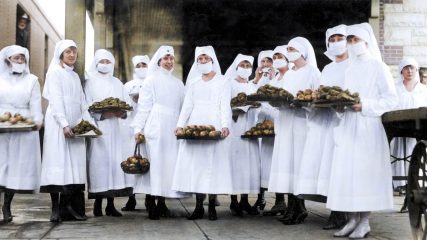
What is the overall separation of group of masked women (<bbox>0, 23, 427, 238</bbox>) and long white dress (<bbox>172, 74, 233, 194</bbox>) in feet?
0.04

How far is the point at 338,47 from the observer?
651cm

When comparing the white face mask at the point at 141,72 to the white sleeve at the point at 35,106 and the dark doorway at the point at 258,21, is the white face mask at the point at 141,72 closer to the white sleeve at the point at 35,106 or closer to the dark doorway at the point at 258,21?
the white sleeve at the point at 35,106

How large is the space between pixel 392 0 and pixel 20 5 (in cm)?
1147

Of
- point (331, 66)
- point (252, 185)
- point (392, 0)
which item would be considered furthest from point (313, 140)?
point (392, 0)

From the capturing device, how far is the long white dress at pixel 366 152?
230 inches

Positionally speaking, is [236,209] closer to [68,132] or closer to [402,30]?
[68,132]

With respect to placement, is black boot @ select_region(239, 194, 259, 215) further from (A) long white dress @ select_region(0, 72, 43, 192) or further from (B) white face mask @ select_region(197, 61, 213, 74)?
(A) long white dress @ select_region(0, 72, 43, 192)

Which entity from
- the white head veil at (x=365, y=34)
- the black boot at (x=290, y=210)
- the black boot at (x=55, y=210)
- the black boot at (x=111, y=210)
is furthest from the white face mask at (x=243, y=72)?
the black boot at (x=55, y=210)

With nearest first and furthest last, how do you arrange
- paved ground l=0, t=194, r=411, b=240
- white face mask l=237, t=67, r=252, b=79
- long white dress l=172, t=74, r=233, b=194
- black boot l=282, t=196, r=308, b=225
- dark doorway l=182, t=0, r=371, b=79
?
paved ground l=0, t=194, r=411, b=240
black boot l=282, t=196, r=308, b=225
long white dress l=172, t=74, r=233, b=194
white face mask l=237, t=67, r=252, b=79
dark doorway l=182, t=0, r=371, b=79

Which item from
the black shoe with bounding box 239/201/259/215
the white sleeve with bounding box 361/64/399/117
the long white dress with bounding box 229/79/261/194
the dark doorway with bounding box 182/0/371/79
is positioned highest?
the dark doorway with bounding box 182/0/371/79

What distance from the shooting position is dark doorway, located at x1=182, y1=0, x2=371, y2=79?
13.5 meters

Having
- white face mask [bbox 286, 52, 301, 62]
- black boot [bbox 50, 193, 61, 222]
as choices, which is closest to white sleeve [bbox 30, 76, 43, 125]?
black boot [bbox 50, 193, 61, 222]

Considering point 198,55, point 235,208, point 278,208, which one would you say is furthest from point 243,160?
point 198,55

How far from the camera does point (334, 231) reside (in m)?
6.55
